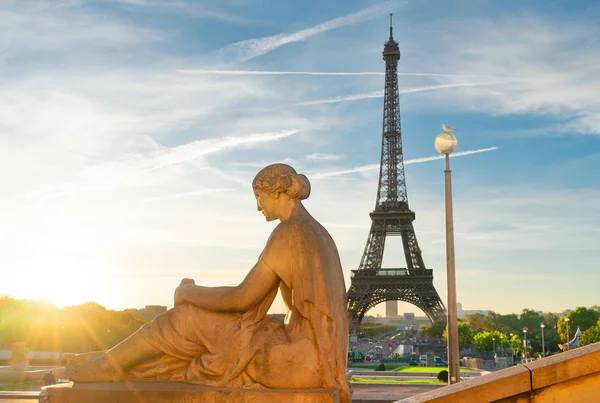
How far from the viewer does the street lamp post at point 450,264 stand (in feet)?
34.4

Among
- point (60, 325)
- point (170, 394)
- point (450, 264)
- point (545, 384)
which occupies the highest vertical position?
point (450, 264)

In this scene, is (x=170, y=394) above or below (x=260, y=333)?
below

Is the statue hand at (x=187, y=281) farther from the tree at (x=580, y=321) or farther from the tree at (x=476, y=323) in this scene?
the tree at (x=476, y=323)

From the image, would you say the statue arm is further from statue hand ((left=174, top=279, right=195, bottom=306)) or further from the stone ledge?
the stone ledge

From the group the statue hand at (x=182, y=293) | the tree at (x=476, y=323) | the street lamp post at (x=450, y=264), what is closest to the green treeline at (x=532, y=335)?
the tree at (x=476, y=323)

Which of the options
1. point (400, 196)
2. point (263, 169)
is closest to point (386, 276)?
point (400, 196)

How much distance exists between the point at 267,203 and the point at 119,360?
1718 millimetres

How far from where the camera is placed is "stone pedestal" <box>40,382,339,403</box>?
459 cm

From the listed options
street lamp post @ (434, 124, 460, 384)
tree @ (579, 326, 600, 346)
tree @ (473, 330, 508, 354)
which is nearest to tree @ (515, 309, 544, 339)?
tree @ (473, 330, 508, 354)

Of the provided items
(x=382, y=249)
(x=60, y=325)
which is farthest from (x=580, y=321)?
(x=60, y=325)

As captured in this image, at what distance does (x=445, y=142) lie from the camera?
11055 mm

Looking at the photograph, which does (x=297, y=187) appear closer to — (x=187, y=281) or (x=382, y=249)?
(x=187, y=281)

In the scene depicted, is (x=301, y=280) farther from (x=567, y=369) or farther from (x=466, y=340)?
(x=466, y=340)

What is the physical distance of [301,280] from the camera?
492 centimetres
